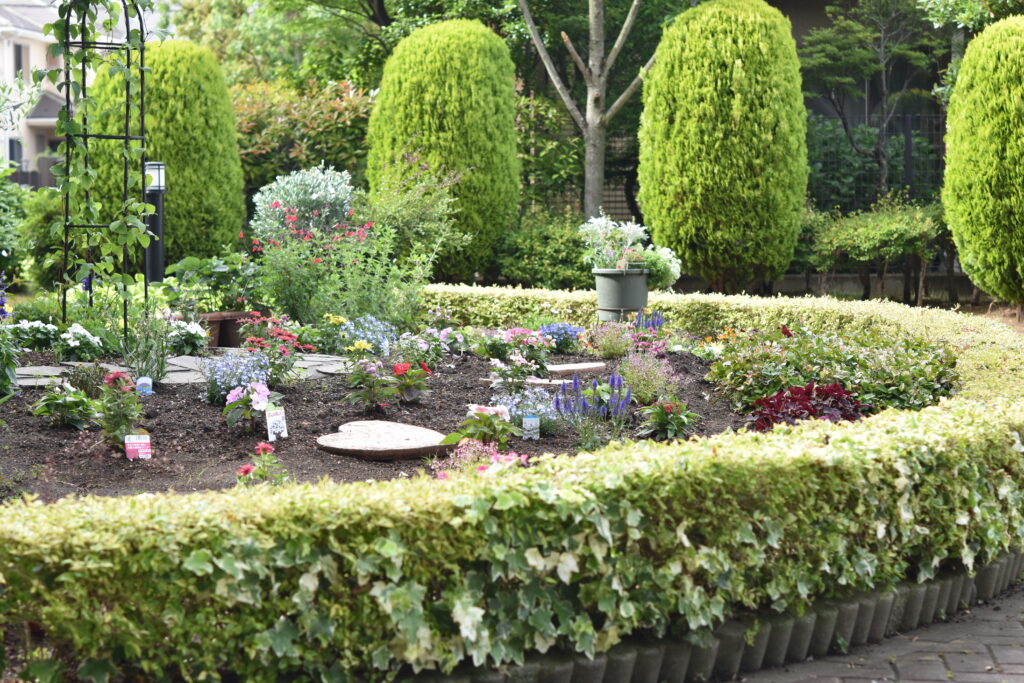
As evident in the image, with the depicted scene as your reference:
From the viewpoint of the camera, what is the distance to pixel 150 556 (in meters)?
2.77

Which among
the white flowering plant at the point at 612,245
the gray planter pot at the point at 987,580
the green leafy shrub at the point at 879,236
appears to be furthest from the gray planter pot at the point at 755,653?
the green leafy shrub at the point at 879,236

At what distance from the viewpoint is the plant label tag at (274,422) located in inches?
215

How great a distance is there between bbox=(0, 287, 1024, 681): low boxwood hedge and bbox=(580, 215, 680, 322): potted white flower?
569 cm

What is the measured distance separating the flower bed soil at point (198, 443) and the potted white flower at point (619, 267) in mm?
2825

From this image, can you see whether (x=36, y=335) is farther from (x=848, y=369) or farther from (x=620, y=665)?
(x=620, y=665)

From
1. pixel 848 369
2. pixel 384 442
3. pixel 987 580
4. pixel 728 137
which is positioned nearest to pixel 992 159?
pixel 728 137

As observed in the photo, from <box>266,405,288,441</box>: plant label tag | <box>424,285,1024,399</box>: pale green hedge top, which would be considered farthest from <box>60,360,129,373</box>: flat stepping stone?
<box>424,285,1024,399</box>: pale green hedge top

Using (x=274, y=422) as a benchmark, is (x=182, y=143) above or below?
above

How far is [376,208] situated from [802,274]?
648 cm

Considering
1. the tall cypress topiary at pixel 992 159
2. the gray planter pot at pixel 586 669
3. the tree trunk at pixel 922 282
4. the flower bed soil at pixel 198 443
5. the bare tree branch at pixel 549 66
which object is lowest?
the gray planter pot at pixel 586 669

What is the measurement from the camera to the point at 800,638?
3.63m

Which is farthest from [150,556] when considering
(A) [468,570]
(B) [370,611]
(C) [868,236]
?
(C) [868,236]

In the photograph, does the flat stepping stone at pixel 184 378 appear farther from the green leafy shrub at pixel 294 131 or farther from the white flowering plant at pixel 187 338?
the green leafy shrub at pixel 294 131

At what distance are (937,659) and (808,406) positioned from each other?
2.39 metres
